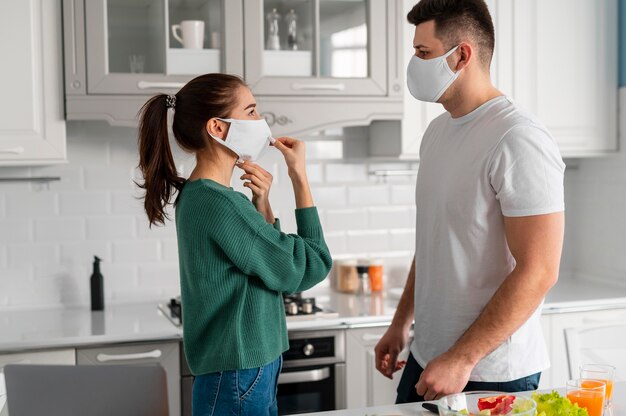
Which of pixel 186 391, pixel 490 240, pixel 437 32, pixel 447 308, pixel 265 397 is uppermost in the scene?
pixel 437 32

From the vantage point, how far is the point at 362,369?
2.97 meters

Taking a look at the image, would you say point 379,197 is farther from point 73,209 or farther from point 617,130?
point 73,209

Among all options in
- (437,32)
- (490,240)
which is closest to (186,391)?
(490,240)

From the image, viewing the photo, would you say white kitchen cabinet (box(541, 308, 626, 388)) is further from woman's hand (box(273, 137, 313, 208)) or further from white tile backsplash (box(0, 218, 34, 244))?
white tile backsplash (box(0, 218, 34, 244))

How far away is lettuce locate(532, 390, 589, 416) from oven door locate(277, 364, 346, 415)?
4.69ft

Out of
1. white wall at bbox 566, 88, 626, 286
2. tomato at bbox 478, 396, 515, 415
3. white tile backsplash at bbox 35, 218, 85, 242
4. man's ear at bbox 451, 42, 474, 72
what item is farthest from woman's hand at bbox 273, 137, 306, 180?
white wall at bbox 566, 88, 626, 286

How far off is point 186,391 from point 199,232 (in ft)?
3.55

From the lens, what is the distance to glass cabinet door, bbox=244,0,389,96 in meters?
3.00

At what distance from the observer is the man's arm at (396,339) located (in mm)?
2285

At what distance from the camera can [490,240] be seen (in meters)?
2.00

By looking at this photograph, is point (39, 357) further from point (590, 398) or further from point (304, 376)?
point (590, 398)

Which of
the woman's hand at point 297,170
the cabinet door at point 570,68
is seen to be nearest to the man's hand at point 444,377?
the woman's hand at point 297,170

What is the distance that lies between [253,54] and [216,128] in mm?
1087

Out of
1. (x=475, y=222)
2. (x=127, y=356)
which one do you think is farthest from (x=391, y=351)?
(x=127, y=356)
